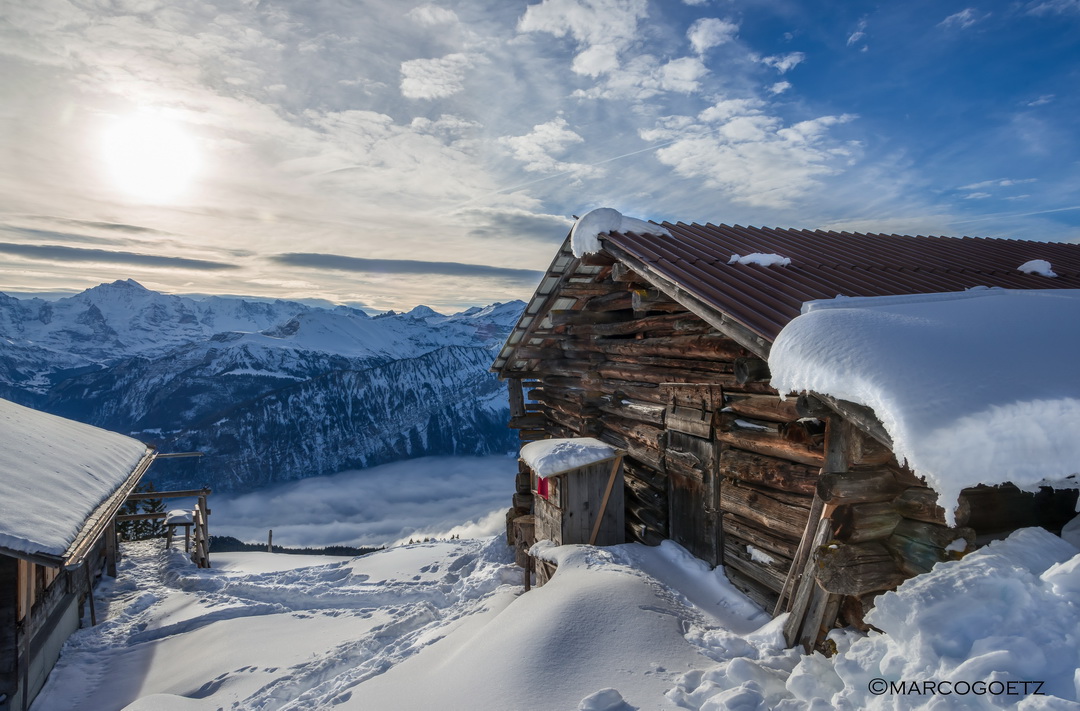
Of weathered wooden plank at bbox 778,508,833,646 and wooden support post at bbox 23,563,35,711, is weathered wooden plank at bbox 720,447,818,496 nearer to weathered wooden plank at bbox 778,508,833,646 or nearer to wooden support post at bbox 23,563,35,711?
weathered wooden plank at bbox 778,508,833,646

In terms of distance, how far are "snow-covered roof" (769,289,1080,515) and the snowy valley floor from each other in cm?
62

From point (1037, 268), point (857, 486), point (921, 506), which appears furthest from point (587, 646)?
point (1037, 268)

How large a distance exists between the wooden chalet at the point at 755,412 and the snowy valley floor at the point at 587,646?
0.48m

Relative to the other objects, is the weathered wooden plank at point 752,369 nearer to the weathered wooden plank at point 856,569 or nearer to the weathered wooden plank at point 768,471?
the weathered wooden plank at point 768,471

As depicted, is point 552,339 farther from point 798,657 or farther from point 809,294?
Result: point 798,657

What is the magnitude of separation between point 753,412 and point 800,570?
5.93ft

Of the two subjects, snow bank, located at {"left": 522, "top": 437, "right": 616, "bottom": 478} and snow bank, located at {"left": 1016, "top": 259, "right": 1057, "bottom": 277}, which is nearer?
snow bank, located at {"left": 522, "top": 437, "right": 616, "bottom": 478}

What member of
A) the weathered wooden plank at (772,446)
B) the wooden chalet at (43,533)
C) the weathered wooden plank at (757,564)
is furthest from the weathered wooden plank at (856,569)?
the wooden chalet at (43,533)

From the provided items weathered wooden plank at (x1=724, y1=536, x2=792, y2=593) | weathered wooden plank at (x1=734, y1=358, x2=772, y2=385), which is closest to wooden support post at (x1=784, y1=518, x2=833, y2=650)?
weathered wooden plank at (x1=724, y1=536, x2=792, y2=593)

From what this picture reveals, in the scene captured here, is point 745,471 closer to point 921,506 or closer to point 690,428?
point 690,428

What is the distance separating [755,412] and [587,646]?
3043mm

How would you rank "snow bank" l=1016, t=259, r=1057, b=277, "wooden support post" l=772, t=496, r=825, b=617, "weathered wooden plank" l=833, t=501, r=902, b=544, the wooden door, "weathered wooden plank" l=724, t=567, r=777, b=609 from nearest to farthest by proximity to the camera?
"weathered wooden plank" l=833, t=501, r=902, b=544 → "wooden support post" l=772, t=496, r=825, b=617 → "weathered wooden plank" l=724, t=567, r=777, b=609 → the wooden door → "snow bank" l=1016, t=259, r=1057, b=277

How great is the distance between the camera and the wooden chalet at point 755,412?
14.6ft

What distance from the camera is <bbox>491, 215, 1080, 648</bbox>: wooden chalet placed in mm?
4445
